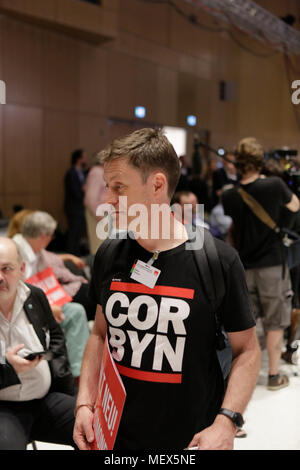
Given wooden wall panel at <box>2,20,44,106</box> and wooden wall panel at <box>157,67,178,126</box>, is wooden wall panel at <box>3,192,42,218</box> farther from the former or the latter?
wooden wall panel at <box>157,67,178,126</box>

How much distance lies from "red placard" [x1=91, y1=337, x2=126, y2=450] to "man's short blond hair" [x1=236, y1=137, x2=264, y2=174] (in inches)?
71.4

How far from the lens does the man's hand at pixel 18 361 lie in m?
1.67

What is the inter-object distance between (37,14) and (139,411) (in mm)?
6548

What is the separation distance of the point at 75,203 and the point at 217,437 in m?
5.89

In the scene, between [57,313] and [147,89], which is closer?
[57,313]

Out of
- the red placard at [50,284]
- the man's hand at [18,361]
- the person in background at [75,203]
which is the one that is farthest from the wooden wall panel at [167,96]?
the man's hand at [18,361]

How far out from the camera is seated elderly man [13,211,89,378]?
2701mm

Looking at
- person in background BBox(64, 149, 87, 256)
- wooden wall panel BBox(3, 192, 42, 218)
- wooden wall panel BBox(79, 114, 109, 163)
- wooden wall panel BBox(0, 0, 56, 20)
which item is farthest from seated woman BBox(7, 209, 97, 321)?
wooden wall panel BBox(79, 114, 109, 163)

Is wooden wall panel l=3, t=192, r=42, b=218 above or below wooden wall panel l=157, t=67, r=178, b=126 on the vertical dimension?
below

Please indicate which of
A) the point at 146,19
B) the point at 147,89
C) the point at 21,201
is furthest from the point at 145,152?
the point at 146,19

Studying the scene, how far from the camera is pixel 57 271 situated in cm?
304

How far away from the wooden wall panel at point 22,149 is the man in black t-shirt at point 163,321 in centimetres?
622

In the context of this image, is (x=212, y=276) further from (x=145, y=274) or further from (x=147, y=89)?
(x=147, y=89)
